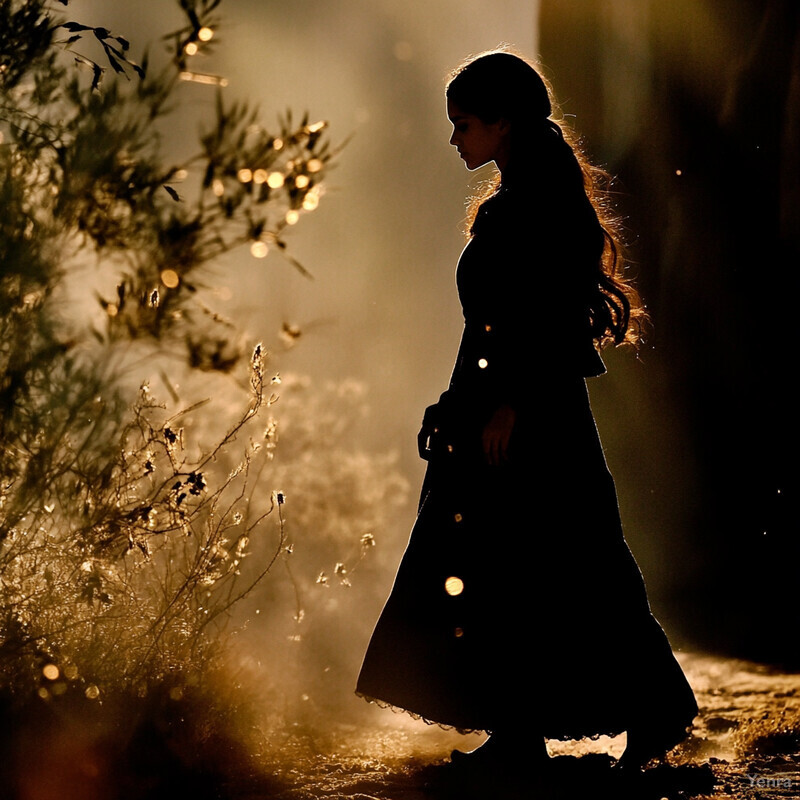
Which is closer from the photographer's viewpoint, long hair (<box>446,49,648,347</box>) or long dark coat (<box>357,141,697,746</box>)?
long dark coat (<box>357,141,697,746</box>)

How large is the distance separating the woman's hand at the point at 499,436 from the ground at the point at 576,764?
2.67ft

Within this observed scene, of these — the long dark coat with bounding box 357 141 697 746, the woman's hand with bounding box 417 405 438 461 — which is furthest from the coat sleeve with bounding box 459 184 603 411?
the woman's hand with bounding box 417 405 438 461

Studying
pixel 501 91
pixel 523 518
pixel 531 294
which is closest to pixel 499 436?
pixel 523 518

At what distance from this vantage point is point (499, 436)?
2377mm

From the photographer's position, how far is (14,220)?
2793 millimetres

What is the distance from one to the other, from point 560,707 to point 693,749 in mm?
1037

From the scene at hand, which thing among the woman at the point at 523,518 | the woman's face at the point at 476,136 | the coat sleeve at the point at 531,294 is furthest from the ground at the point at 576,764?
the woman's face at the point at 476,136

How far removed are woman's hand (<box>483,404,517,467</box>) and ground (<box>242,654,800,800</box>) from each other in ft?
2.67

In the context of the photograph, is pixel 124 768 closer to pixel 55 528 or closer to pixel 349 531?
pixel 55 528

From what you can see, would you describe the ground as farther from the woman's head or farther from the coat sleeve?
the woman's head

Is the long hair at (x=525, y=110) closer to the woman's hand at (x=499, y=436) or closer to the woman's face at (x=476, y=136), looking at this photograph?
the woman's face at (x=476, y=136)

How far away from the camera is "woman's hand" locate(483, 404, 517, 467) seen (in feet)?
7.79

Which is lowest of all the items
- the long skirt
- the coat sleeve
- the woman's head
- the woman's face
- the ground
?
the ground

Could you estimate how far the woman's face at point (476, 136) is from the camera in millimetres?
2521
